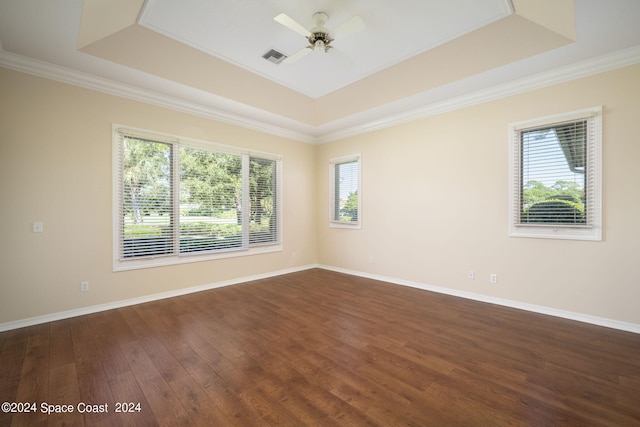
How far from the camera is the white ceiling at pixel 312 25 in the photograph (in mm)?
2654

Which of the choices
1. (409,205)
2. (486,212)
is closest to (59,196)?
(409,205)

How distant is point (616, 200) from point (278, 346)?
4.09 metres

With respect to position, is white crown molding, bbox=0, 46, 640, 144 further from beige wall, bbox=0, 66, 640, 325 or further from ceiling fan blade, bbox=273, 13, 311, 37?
ceiling fan blade, bbox=273, 13, 311, 37

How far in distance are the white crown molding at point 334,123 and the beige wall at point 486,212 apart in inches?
4.3

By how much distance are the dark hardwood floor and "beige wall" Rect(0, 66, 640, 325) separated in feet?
1.34

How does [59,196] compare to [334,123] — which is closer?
[59,196]

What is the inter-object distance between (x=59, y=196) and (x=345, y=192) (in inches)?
182

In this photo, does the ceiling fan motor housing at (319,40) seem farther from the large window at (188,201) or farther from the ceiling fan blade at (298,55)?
the large window at (188,201)

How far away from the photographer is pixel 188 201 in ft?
14.4

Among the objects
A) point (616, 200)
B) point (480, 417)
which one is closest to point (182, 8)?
point (480, 417)

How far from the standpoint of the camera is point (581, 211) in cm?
324

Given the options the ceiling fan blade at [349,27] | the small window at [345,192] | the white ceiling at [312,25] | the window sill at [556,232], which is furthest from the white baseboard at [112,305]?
the window sill at [556,232]

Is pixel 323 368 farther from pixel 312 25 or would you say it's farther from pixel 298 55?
pixel 312 25

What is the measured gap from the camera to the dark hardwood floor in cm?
176
